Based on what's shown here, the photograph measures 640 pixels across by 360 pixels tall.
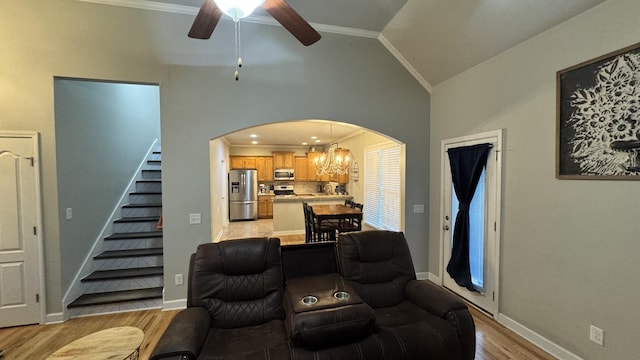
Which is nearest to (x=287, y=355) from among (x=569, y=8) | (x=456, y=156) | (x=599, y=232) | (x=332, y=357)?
(x=332, y=357)

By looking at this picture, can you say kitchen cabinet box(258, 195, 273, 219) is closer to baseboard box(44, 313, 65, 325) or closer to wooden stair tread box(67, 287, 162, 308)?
wooden stair tread box(67, 287, 162, 308)

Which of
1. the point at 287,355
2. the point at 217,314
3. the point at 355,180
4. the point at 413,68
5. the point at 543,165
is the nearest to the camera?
the point at 287,355

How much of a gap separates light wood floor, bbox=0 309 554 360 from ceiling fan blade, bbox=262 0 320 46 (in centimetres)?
311

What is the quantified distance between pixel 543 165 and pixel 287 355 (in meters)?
2.75

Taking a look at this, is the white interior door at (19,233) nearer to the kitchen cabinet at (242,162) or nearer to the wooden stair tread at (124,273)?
the wooden stair tread at (124,273)

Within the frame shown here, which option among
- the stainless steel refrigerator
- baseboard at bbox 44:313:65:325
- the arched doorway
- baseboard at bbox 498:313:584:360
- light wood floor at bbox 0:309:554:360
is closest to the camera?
baseboard at bbox 498:313:584:360

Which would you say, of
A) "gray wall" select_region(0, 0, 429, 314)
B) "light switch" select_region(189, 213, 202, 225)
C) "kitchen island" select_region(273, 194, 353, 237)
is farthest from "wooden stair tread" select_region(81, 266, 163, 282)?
"kitchen island" select_region(273, 194, 353, 237)

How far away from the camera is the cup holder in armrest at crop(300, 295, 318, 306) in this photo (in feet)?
5.91

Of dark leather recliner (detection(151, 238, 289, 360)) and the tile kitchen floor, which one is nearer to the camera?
dark leather recliner (detection(151, 238, 289, 360))

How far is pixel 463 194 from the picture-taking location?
10.8 feet

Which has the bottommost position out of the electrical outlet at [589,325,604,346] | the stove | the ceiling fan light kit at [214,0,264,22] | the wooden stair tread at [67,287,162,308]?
the wooden stair tread at [67,287,162,308]

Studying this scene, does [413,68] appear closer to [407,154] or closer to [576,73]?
[407,154]

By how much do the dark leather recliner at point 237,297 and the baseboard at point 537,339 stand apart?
2455mm

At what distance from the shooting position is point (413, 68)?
3.84 meters
